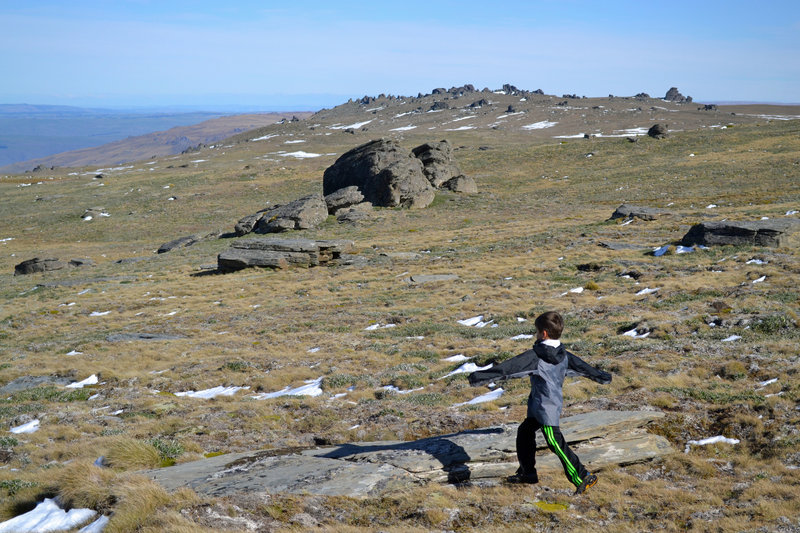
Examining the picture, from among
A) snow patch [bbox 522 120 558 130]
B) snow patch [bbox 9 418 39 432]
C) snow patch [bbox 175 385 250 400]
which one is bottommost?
snow patch [bbox 175 385 250 400]

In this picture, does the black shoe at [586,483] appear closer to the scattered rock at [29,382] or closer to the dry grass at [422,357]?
the dry grass at [422,357]

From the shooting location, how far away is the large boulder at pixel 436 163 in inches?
2427

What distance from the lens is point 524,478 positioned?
7492 millimetres

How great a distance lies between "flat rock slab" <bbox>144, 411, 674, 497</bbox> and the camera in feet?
23.9

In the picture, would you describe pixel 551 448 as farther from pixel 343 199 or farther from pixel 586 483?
pixel 343 199

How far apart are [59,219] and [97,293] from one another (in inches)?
1681

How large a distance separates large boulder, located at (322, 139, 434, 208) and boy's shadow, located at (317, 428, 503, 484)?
47.1 m

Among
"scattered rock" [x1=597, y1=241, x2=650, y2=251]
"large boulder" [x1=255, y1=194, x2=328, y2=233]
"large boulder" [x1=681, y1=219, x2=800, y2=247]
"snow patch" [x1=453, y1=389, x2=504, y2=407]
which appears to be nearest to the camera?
"snow patch" [x1=453, y1=389, x2=504, y2=407]

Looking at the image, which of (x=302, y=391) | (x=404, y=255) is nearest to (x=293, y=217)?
(x=404, y=255)

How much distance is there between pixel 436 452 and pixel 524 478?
1.32m

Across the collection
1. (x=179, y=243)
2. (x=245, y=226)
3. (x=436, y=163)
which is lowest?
(x=179, y=243)

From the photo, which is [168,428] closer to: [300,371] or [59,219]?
[300,371]

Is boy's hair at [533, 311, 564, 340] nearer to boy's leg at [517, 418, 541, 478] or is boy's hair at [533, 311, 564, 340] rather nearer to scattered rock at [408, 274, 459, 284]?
boy's leg at [517, 418, 541, 478]

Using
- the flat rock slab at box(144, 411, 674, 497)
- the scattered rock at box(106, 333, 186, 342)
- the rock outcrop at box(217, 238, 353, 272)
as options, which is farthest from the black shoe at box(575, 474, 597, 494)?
the rock outcrop at box(217, 238, 353, 272)
